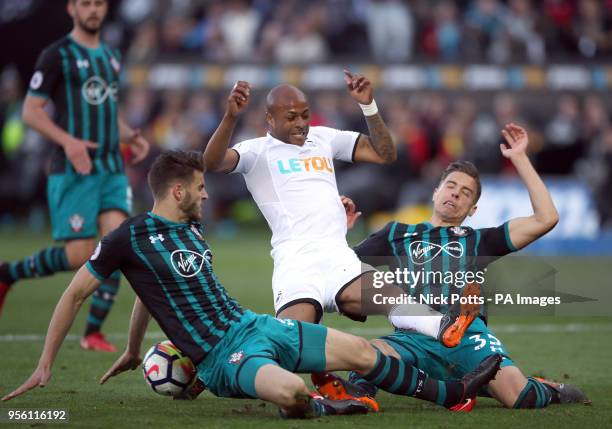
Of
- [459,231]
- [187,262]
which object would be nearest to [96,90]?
[187,262]

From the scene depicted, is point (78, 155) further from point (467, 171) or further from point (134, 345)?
point (467, 171)

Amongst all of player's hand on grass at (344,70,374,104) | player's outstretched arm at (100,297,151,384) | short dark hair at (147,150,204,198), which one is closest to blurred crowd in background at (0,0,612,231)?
player's hand on grass at (344,70,374,104)

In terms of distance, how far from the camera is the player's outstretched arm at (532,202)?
6703 mm

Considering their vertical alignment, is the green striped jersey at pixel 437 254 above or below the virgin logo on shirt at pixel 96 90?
below

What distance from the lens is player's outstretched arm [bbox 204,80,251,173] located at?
691 centimetres

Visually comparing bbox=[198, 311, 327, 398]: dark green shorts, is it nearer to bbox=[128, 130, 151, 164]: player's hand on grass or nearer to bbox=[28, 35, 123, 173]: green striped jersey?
bbox=[28, 35, 123, 173]: green striped jersey

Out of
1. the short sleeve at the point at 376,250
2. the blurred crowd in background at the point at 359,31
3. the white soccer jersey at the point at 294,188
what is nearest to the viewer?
the short sleeve at the point at 376,250

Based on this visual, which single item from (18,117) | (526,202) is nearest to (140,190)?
(18,117)

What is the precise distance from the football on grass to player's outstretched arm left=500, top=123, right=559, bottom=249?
2091 millimetres

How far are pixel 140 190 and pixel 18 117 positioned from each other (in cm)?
313

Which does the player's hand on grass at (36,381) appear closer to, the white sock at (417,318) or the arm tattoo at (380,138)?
the white sock at (417,318)

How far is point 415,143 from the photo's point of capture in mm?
20453

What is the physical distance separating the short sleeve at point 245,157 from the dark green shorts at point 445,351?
1527mm

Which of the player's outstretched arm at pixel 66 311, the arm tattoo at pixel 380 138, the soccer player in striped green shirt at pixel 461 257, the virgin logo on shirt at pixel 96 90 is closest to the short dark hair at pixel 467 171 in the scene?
the soccer player in striped green shirt at pixel 461 257
